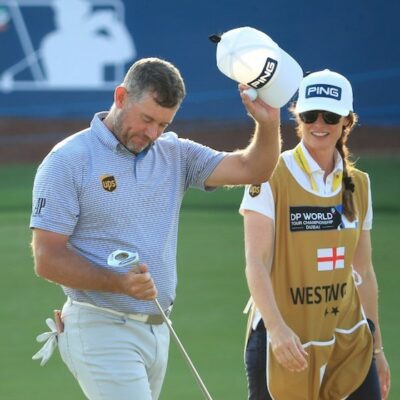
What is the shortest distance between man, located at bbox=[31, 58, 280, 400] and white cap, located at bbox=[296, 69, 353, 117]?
0.48m

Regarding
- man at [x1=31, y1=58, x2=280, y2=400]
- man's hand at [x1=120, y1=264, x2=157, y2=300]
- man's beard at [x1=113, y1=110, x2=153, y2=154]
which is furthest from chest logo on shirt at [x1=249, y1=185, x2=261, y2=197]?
man's hand at [x1=120, y1=264, x2=157, y2=300]

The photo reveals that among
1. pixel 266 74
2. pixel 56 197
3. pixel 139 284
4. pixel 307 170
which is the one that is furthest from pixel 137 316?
pixel 266 74

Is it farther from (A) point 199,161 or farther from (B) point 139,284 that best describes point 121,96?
(B) point 139,284

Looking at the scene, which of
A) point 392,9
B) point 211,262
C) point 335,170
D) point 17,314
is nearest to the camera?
point 335,170

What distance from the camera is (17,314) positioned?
9.66 meters

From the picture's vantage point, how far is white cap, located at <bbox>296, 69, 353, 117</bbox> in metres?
5.53

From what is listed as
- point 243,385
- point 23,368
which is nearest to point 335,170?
point 243,385

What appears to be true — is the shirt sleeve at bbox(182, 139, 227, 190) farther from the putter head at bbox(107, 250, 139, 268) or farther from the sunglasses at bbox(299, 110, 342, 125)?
the putter head at bbox(107, 250, 139, 268)

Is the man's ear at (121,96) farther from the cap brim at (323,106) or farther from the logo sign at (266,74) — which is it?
the cap brim at (323,106)

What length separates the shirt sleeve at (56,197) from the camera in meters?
4.87

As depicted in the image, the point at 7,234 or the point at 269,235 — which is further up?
the point at 269,235

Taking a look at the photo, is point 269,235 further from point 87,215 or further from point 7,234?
point 7,234

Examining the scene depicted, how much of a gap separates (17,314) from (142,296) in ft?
16.5

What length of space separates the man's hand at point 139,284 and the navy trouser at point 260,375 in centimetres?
86
